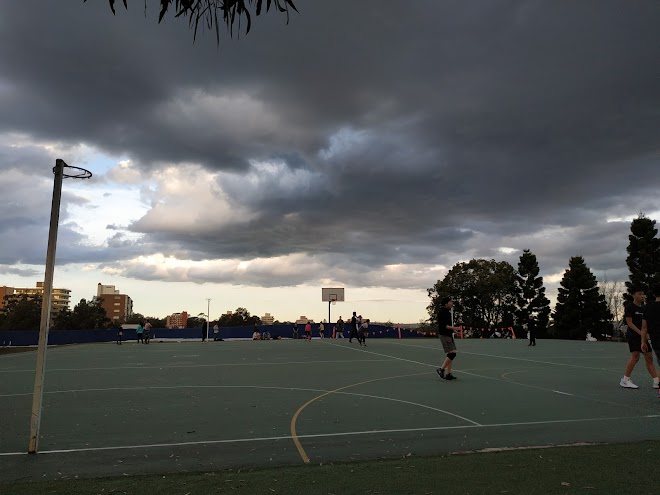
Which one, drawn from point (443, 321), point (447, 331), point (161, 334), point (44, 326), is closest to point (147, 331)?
Answer: point (161, 334)

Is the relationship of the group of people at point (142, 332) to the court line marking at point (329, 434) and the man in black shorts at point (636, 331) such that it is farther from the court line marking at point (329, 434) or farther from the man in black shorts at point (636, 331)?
the man in black shorts at point (636, 331)

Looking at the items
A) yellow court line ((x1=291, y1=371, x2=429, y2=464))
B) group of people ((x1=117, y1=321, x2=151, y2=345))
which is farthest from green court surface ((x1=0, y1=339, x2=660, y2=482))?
group of people ((x1=117, y1=321, x2=151, y2=345))

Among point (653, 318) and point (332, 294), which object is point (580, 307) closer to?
point (332, 294)

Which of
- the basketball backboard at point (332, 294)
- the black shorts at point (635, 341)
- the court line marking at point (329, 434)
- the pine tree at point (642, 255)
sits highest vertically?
the pine tree at point (642, 255)

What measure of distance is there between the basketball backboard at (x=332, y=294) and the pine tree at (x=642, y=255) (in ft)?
104

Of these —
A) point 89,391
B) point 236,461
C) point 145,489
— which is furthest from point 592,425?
point 89,391

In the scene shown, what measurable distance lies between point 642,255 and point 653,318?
51849mm

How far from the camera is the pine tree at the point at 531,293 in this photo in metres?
65.3

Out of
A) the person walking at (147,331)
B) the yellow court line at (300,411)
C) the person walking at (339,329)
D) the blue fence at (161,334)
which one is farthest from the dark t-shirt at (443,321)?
the blue fence at (161,334)

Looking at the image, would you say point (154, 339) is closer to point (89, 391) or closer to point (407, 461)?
point (89, 391)

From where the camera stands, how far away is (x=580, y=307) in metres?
60.4

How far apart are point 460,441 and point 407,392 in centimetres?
425

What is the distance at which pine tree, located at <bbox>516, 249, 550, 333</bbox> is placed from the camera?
65.3m

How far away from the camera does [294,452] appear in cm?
568
